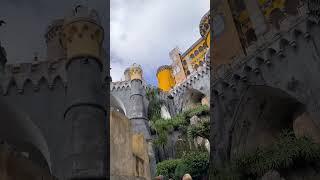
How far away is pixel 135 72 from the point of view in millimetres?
40594

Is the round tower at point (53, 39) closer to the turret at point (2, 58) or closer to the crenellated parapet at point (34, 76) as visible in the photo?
the crenellated parapet at point (34, 76)

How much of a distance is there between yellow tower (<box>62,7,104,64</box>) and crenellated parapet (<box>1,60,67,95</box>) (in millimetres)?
Answer: 1828

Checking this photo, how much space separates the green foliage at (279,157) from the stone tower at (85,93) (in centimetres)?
416

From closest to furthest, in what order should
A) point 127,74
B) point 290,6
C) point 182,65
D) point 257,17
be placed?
point 290,6
point 257,17
point 127,74
point 182,65

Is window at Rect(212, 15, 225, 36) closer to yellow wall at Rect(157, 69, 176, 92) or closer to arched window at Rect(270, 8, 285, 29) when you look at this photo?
arched window at Rect(270, 8, 285, 29)

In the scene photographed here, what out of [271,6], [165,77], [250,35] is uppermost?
[165,77]

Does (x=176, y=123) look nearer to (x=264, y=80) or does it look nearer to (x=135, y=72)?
(x=135, y=72)

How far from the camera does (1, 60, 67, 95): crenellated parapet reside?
1650cm

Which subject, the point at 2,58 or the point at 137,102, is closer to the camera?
the point at 2,58

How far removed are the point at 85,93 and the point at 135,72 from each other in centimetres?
2648

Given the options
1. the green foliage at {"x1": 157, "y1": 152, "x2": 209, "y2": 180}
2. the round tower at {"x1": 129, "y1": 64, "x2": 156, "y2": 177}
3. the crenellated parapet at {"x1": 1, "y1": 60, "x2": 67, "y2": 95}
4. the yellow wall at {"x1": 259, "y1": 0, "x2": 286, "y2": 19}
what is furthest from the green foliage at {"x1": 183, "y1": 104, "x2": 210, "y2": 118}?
the crenellated parapet at {"x1": 1, "y1": 60, "x2": 67, "y2": 95}

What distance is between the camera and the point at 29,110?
1630 centimetres

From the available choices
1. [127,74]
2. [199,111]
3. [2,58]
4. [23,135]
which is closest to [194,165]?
[199,111]

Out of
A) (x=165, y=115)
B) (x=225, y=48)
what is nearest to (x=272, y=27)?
(x=225, y=48)
